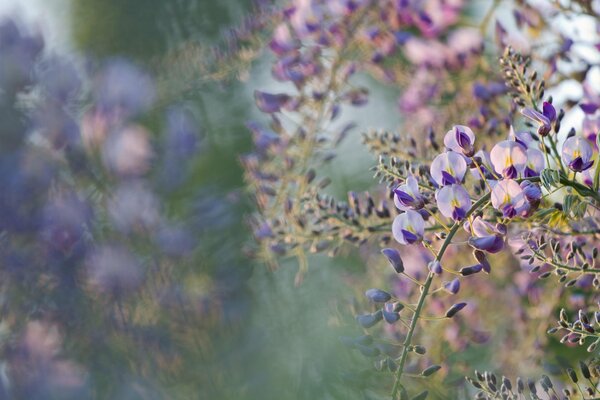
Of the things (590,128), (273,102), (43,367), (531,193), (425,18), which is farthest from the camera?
(425,18)

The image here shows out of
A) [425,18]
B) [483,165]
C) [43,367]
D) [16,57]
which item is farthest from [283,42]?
[483,165]

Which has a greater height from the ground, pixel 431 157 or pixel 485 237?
pixel 485 237

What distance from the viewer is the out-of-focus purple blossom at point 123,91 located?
1.17 metres

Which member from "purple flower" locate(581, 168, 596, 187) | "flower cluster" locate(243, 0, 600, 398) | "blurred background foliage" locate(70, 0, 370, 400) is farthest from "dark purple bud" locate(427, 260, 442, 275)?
"blurred background foliage" locate(70, 0, 370, 400)

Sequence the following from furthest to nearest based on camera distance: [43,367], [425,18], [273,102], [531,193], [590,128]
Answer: [425,18] → [273,102] → [43,367] → [590,128] → [531,193]

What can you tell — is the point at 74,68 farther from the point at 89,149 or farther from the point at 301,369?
the point at 301,369

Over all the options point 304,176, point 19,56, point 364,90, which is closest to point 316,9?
point 364,90

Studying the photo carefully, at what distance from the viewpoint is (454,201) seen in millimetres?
564

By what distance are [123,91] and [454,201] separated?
2.26ft

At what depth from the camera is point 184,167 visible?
117 centimetres

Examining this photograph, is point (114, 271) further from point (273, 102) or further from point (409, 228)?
point (409, 228)

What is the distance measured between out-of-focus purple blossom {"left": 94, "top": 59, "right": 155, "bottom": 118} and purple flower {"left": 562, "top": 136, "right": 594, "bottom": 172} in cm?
68

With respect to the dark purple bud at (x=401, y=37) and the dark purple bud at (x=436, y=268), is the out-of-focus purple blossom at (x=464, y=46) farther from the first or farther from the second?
the dark purple bud at (x=436, y=268)

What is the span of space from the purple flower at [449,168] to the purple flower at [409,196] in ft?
0.04
